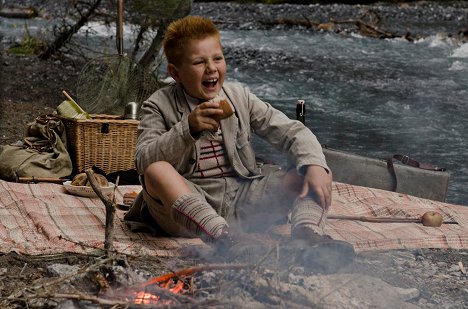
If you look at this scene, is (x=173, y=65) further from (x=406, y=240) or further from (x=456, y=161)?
(x=456, y=161)

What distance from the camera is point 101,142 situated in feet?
19.3

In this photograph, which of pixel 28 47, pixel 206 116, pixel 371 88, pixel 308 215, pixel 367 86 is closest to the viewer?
pixel 206 116

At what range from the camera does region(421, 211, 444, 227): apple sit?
4.65m

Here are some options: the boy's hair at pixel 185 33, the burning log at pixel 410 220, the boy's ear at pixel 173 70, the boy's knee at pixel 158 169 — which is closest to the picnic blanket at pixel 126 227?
the burning log at pixel 410 220

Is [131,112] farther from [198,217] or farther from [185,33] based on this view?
[198,217]

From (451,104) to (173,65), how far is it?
712 centimetres

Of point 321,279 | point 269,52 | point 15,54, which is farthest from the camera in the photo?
point 269,52

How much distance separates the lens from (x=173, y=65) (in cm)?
402

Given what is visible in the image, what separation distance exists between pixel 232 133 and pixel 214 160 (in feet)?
0.54

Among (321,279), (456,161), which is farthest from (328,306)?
(456,161)

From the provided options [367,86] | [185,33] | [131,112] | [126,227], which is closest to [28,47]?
[367,86]

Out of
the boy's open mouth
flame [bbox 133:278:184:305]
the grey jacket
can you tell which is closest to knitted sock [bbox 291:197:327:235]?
the grey jacket

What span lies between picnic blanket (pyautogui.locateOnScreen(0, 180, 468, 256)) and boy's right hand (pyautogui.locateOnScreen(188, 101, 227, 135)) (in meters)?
0.65

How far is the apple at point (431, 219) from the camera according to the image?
465cm
